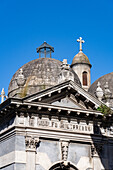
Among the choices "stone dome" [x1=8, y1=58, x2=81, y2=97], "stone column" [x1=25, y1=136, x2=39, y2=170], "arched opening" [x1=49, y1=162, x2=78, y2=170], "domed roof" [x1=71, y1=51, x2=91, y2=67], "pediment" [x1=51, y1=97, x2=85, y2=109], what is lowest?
"arched opening" [x1=49, y1=162, x2=78, y2=170]

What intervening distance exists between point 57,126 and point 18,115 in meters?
2.60

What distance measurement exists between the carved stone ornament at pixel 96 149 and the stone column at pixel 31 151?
3803mm

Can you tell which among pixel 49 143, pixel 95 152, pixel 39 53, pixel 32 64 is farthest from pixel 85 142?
pixel 39 53

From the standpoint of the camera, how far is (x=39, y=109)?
78.2ft

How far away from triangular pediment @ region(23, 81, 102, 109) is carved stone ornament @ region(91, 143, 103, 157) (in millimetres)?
2424

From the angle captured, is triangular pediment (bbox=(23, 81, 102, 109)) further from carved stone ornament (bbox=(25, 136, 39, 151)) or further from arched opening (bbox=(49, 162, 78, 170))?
arched opening (bbox=(49, 162, 78, 170))

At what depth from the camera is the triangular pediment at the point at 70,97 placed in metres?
24.6

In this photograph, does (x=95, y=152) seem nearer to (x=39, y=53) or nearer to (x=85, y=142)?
(x=85, y=142)

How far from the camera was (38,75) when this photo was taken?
97.7 ft

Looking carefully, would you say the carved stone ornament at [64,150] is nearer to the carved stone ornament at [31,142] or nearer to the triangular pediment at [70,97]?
the carved stone ornament at [31,142]

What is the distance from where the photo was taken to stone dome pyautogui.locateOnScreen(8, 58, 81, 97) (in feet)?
94.5

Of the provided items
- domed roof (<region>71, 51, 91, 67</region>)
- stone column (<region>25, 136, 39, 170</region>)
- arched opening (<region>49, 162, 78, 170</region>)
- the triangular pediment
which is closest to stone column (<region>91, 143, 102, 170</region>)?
arched opening (<region>49, 162, 78, 170</region>)

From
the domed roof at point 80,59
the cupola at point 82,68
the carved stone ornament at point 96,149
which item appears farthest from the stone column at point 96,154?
the domed roof at point 80,59

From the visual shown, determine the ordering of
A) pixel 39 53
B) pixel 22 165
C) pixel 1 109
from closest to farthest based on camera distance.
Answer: pixel 22 165, pixel 1 109, pixel 39 53
